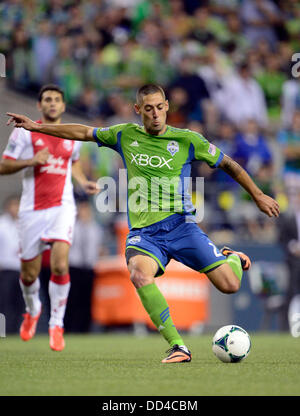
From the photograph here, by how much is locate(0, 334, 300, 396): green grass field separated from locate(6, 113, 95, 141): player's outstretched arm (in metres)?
1.93

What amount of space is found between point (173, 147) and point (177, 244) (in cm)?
84

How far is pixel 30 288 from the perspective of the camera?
9.45 meters

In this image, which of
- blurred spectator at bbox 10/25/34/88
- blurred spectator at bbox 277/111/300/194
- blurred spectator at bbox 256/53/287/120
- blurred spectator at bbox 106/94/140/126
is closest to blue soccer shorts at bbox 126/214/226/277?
blurred spectator at bbox 106/94/140/126

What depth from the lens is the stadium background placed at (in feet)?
47.9

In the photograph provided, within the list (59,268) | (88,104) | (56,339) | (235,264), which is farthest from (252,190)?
(88,104)

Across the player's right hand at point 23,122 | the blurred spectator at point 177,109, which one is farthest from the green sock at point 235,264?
the blurred spectator at point 177,109

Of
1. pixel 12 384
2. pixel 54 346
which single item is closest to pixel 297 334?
pixel 54 346

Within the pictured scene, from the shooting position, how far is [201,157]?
7.48 meters

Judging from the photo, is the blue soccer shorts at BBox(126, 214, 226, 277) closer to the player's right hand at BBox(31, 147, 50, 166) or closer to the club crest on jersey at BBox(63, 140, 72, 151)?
the player's right hand at BBox(31, 147, 50, 166)

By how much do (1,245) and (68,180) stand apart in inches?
189

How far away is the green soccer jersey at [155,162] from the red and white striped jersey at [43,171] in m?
1.84

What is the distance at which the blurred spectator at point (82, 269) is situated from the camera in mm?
14078

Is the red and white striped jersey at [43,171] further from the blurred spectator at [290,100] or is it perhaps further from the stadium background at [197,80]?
the blurred spectator at [290,100]
